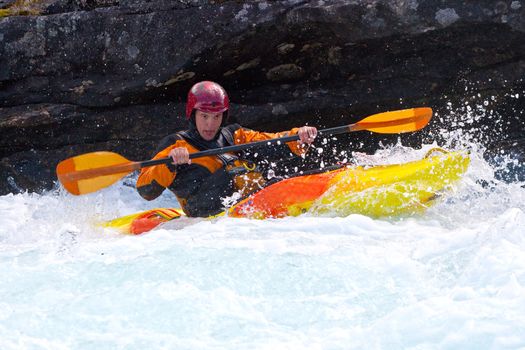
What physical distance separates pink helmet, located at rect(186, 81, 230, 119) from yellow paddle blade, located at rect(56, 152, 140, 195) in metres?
0.67

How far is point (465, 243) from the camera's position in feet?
11.9

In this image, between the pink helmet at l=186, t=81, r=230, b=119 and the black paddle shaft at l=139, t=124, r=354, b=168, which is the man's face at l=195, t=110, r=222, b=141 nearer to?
the pink helmet at l=186, t=81, r=230, b=119

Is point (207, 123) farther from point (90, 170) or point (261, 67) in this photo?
point (261, 67)

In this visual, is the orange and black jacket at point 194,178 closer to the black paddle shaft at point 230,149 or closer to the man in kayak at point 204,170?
the man in kayak at point 204,170

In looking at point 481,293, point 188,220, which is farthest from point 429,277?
point 188,220

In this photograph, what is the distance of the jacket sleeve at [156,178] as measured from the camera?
5.25 m

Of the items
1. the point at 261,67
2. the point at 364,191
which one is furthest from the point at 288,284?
the point at 261,67

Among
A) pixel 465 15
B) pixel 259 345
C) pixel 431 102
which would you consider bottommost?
pixel 259 345

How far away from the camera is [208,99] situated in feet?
17.6

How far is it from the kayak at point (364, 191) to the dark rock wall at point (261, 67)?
1.86m

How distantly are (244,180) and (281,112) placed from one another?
170cm

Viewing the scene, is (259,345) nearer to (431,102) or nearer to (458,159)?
(458,159)

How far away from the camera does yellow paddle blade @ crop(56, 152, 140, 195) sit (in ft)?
17.0

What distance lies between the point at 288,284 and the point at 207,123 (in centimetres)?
226
